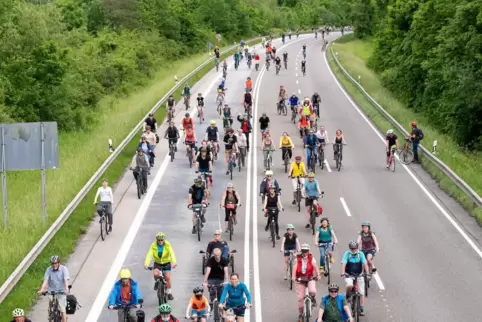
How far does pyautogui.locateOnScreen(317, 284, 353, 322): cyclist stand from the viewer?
13953 millimetres

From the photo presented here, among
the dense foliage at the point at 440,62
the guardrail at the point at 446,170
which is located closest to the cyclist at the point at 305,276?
the guardrail at the point at 446,170

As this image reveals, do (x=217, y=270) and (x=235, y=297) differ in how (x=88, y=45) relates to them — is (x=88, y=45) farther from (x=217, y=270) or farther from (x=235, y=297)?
(x=235, y=297)

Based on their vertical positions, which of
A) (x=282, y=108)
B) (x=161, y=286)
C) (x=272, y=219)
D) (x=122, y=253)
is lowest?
(x=122, y=253)

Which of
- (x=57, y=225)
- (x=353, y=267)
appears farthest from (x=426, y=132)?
(x=353, y=267)

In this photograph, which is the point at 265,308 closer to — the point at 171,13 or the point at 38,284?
the point at 38,284

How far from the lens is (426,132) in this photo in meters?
37.3

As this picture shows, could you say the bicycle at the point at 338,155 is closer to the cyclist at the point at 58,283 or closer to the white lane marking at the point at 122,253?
the white lane marking at the point at 122,253

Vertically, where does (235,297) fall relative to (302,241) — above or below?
above

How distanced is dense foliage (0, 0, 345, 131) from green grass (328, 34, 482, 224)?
1489cm

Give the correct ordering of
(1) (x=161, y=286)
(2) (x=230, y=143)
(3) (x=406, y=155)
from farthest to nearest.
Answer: (3) (x=406, y=155) < (2) (x=230, y=143) < (1) (x=161, y=286)

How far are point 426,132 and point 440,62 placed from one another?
7702 millimetres

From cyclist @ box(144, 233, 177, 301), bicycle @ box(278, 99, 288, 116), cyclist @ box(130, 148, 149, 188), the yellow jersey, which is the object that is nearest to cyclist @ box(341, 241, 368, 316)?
cyclist @ box(144, 233, 177, 301)

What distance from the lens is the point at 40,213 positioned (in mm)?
23000

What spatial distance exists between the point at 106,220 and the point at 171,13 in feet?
207
